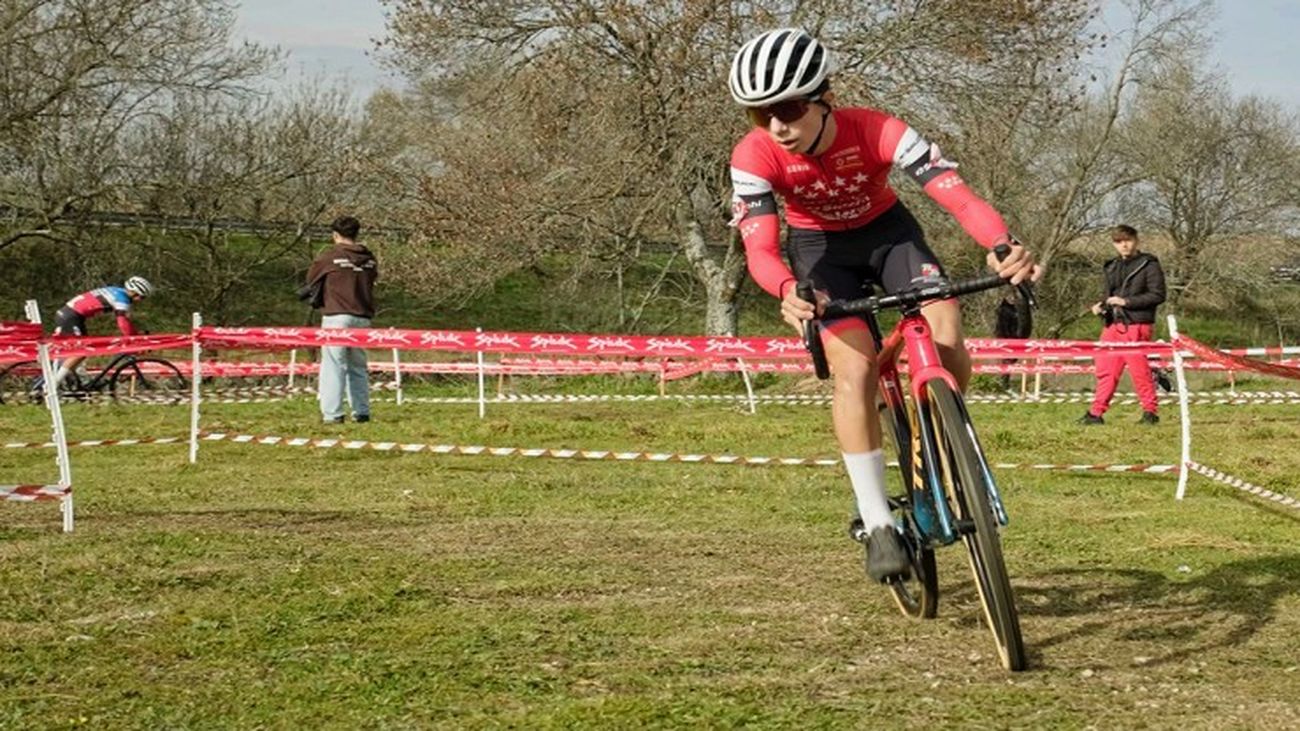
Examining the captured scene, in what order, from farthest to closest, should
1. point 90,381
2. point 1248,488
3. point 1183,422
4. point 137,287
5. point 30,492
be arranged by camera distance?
point 90,381
point 137,287
point 1183,422
point 1248,488
point 30,492

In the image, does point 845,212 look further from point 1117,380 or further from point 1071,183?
point 1071,183

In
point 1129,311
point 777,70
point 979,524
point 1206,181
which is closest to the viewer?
point 979,524

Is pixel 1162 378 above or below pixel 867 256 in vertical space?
below

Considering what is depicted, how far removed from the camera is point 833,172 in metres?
6.07

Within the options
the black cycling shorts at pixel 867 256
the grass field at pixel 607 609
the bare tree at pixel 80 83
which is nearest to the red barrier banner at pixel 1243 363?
the grass field at pixel 607 609

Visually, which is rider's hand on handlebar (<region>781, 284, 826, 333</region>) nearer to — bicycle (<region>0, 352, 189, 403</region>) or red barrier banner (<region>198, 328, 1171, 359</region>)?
red barrier banner (<region>198, 328, 1171, 359</region>)

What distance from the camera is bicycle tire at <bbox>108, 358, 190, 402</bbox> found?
23250 mm

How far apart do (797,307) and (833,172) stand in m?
0.74

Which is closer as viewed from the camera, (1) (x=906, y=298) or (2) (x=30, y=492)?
(1) (x=906, y=298)

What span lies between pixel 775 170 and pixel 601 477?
6.06 m

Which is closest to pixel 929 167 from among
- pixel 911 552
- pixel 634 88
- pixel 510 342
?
pixel 911 552

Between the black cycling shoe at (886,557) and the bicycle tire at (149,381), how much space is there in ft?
59.8

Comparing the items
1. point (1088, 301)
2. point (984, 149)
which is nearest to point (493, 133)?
point (984, 149)

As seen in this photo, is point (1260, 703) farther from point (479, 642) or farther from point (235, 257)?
point (235, 257)
